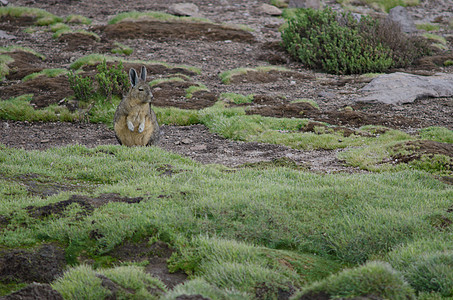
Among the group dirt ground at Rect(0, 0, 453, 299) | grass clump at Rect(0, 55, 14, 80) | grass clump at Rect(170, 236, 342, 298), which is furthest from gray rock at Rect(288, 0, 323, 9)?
grass clump at Rect(170, 236, 342, 298)

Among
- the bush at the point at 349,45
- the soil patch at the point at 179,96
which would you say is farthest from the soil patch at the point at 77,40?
the bush at the point at 349,45

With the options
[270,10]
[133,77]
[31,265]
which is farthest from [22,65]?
[270,10]

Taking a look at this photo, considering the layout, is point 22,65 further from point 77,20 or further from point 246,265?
point 246,265

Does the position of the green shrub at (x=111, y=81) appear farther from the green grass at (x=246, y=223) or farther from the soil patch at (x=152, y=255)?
the soil patch at (x=152, y=255)

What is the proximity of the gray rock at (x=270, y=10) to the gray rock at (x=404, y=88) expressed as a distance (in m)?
14.4

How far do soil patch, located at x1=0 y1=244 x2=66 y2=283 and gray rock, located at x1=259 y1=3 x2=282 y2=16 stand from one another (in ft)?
89.3

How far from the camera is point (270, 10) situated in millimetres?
30703

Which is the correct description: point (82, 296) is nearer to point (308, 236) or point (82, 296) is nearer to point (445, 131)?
point (308, 236)

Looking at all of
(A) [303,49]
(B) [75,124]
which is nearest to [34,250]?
(B) [75,124]

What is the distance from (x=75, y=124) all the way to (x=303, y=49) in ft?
37.6

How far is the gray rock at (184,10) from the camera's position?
Result: 2820 centimetres

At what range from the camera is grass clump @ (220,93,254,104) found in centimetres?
1593

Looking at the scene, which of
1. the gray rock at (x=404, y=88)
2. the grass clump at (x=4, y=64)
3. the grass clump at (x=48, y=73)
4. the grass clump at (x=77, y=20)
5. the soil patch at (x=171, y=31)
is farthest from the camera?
the grass clump at (x=77, y=20)

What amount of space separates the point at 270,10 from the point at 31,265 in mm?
27932
